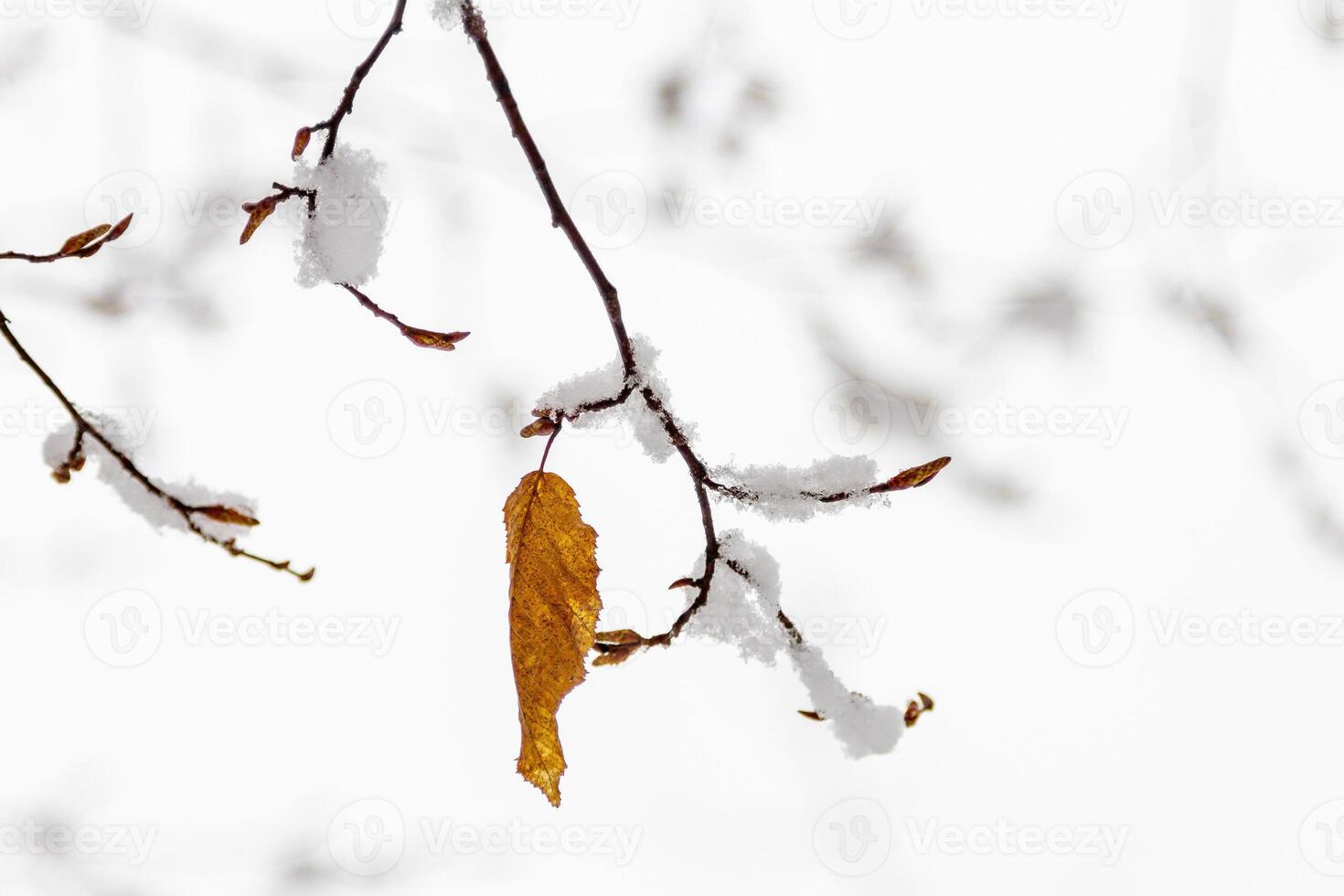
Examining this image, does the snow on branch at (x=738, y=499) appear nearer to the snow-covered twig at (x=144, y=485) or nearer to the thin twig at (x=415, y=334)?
the thin twig at (x=415, y=334)

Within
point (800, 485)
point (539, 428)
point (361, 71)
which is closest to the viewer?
point (361, 71)

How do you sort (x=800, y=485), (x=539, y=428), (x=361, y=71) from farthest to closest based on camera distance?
(x=800, y=485)
(x=539, y=428)
(x=361, y=71)

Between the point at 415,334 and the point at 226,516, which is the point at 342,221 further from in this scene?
the point at 226,516

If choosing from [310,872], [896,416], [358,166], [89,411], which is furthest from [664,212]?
[310,872]

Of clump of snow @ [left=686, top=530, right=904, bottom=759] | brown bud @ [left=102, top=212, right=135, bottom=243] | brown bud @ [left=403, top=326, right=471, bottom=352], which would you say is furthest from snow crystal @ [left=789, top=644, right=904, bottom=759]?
brown bud @ [left=102, top=212, right=135, bottom=243]

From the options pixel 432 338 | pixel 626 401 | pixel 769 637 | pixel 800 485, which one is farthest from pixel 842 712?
pixel 432 338

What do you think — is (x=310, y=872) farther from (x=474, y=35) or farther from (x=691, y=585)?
(x=474, y=35)

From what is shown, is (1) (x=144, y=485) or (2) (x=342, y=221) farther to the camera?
(2) (x=342, y=221)

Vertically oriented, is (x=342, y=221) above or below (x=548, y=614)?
above

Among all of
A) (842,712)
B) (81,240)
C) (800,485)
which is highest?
(81,240)
